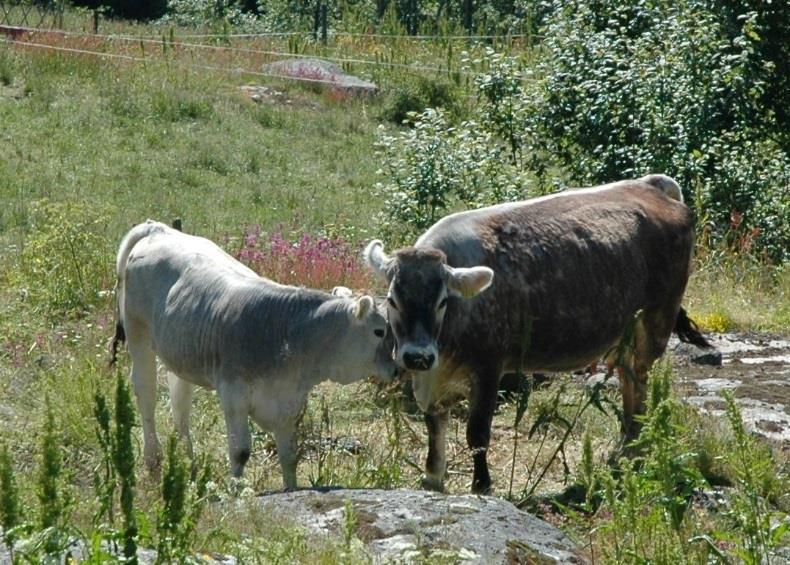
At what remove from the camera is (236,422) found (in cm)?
741

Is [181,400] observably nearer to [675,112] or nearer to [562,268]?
[562,268]

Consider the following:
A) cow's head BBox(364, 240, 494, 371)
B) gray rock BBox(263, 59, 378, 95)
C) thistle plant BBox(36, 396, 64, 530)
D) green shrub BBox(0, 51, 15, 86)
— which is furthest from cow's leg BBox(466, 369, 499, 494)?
gray rock BBox(263, 59, 378, 95)

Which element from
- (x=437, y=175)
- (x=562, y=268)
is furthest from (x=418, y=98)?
(x=562, y=268)

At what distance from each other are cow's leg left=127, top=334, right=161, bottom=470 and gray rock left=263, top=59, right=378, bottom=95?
16814mm

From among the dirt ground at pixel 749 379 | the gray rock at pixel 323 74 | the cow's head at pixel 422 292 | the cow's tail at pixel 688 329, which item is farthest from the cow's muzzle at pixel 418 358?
the gray rock at pixel 323 74

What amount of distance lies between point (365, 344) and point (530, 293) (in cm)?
133

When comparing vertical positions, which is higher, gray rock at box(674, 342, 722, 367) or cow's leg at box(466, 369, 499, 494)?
cow's leg at box(466, 369, 499, 494)

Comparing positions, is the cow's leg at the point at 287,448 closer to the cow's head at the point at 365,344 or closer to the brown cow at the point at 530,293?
the cow's head at the point at 365,344

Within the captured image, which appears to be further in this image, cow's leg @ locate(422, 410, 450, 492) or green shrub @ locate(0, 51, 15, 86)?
green shrub @ locate(0, 51, 15, 86)

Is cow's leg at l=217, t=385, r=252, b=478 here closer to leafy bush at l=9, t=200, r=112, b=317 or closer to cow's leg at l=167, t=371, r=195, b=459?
cow's leg at l=167, t=371, r=195, b=459

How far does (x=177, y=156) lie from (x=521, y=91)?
16.9ft

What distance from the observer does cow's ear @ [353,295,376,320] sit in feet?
24.6

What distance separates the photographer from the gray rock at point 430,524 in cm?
529

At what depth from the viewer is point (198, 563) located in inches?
159
